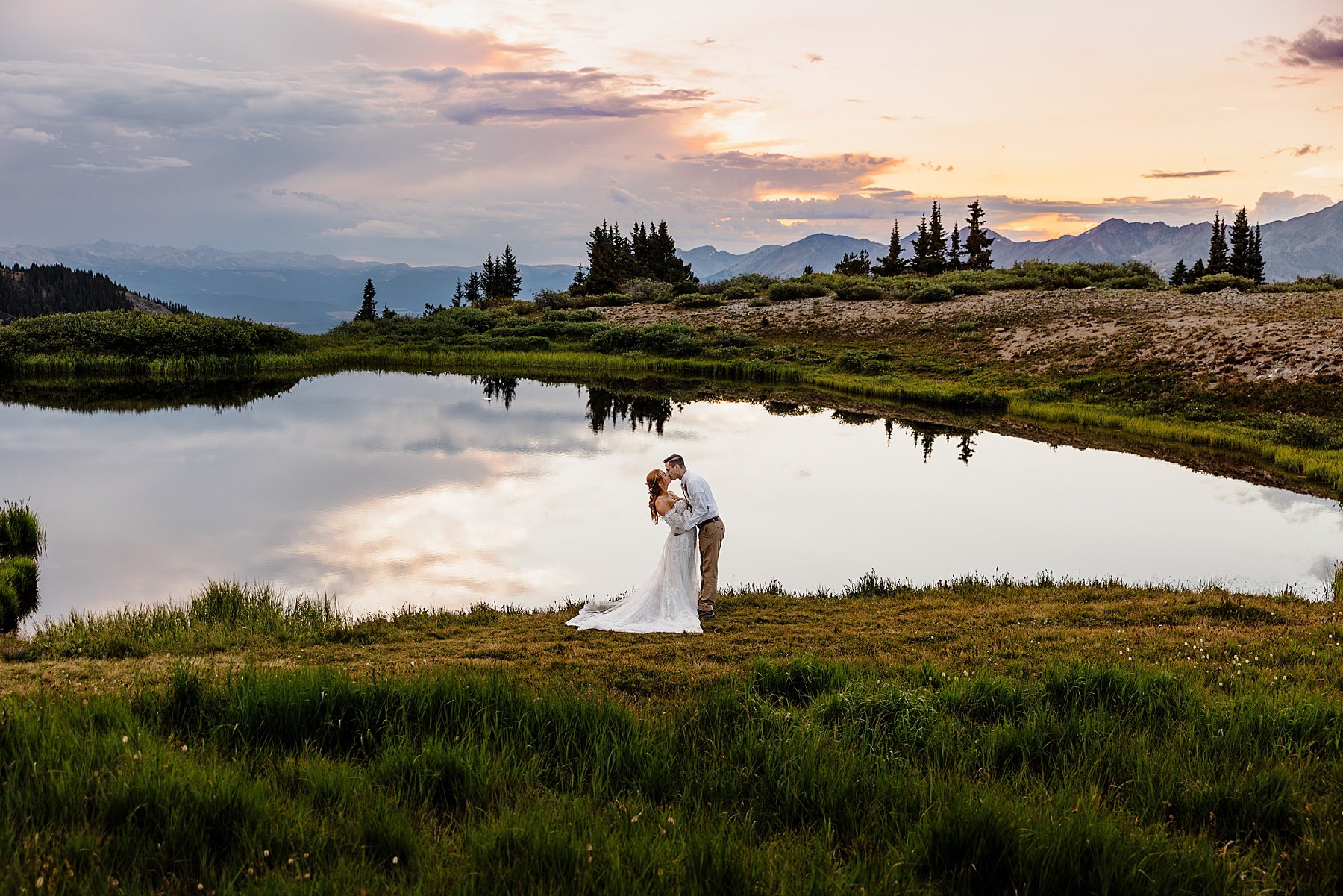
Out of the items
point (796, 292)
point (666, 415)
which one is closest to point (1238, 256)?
point (796, 292)

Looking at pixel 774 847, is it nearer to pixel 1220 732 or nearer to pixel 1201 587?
pixel 1220 732

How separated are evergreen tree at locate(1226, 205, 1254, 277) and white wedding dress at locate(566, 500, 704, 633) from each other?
314 ft

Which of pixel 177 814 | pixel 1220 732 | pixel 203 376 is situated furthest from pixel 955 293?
pixel 177 814

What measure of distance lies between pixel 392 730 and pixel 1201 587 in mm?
13459

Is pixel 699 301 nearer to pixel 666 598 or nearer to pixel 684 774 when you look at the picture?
pixel 666 598

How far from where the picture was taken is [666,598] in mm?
11742

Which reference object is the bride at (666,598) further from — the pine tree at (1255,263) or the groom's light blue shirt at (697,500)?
the pine tree at (1255,263)

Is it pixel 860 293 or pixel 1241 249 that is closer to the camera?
pixel 860 293

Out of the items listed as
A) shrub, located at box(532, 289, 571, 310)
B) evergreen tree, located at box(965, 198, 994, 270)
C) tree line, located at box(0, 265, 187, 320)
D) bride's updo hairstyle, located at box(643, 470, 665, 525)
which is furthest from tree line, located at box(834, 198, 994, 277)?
tree line, located at box(0, 265, 187, 320)

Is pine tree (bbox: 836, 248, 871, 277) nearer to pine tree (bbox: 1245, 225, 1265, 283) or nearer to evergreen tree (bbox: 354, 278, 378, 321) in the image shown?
pine tree (bbox: 1245, 225, 1265, 283)

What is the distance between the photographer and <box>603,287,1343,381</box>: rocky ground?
108ft

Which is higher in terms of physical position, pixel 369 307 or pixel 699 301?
pixel 369 307

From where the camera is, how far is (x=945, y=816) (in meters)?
4.36

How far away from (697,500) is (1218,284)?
51606 millimetres
